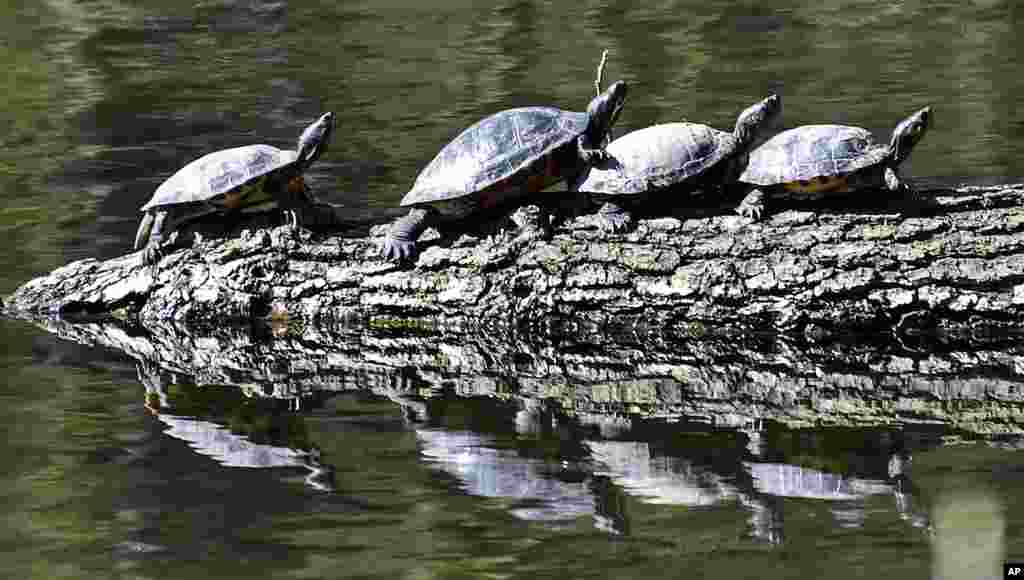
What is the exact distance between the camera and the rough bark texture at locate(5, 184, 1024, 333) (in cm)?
809

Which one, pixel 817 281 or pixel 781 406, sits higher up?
pixel 817 281

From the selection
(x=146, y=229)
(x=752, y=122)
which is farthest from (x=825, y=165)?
(x=146, y=229)

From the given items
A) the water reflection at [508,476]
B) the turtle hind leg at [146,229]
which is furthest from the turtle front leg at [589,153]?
the turtle hind leg at [146,229]

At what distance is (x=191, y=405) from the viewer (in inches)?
309

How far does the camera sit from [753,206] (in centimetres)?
840

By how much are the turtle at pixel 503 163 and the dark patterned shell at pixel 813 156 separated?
Result: 834mm

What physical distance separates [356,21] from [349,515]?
14.0 metres

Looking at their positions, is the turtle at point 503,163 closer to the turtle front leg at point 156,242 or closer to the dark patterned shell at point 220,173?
the dark patterned shell at point 220,173

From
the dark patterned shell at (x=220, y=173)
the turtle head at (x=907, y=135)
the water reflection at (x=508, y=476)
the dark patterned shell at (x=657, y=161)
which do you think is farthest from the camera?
the dark patterned shell at (x=220, y=173)

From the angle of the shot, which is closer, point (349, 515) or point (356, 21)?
point (349, 515)

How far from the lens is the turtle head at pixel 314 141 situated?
916 cm

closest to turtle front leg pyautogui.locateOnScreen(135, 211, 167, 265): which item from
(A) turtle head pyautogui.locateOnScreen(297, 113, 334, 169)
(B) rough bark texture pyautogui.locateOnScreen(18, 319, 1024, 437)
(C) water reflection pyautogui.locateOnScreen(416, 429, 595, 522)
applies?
(B) rough bark texture pyautogui.locateOnScreen(18, 319, 1024, 437)

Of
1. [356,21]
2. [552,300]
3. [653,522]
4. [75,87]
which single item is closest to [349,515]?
[653,522]

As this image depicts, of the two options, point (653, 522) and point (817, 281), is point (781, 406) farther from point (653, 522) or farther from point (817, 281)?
point (653, 522)
